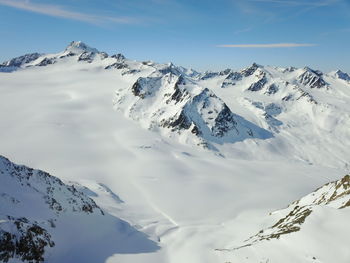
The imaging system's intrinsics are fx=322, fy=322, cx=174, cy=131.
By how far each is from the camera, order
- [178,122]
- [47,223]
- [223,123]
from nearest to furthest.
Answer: [47,223], [178,122], [223,123]

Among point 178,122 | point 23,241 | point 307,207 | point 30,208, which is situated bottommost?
point 23,241

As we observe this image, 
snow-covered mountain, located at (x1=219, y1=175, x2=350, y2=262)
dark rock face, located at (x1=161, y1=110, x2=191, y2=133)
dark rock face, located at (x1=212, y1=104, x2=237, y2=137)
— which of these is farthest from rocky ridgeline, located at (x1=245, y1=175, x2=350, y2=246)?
dark rock face, located at (x1=212, y1=104, x2=237, y2=137)

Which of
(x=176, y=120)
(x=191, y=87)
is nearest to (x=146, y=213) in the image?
(x=176, y=120)

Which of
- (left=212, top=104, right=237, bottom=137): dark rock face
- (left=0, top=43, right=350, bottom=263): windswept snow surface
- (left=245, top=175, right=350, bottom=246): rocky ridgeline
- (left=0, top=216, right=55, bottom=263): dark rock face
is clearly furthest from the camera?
(left=212, top=104, right=237, bottom=137): dark rock face

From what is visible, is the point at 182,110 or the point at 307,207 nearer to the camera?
the point at 307,207

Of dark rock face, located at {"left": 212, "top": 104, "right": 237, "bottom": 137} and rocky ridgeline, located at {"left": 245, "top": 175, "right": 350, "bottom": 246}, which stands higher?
dark rock face, located at {"left": 212, "top": 104, "right": 237, "bottom": 137}

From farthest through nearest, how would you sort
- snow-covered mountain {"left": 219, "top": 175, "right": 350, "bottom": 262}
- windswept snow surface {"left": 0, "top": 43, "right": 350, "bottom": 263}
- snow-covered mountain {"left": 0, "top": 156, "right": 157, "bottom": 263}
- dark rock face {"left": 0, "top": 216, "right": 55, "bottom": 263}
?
windswept snow surface {"left": 0, "top": 43, "right": 350, "bottom": 263}
snow-covered mountain {"left": 0, "top": 156, "right": 157, "bottom": 263}
dark rock face {"left": 0, "top": 216, "right": 55, "bottom": 263}
snow-covered mountain {"left": 219, "top": 175, "right": 350, "bottom": 262}

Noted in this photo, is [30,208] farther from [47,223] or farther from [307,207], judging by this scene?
[307,207]

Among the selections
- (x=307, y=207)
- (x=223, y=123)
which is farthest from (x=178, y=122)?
(x=307, y=207)

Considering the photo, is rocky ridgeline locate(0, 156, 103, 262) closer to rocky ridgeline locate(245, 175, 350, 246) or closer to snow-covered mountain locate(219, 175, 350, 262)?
snow-covered mountain locate(219, 175, 350, 262)
